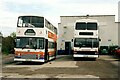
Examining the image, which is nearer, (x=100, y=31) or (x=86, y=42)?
(x=86, y=42)

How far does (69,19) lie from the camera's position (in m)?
58.6

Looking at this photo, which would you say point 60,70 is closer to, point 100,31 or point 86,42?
point 86,42

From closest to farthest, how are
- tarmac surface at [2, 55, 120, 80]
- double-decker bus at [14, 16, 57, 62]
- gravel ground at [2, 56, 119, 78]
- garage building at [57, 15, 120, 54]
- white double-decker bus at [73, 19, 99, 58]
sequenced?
tarmac surface at [2, 55, 120, 80], gravel ground at [2, 56, 119, 78], double-decker bus at [14, 16, 57, 62], white double-decker bus at [73, 19, 99, 58], garage building at [57, 15, 120, 54]

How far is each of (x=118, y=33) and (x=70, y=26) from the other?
922 cm

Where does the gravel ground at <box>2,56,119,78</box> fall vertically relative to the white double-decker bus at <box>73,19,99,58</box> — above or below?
below

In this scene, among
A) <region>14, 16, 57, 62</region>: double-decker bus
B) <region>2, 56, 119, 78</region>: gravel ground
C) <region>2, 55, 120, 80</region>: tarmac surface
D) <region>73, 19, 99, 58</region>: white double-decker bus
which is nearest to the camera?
<region>2, 55, 120, 80</region>: tarmac surface

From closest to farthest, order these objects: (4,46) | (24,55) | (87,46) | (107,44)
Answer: (24,55) < (87,46) < (107,44) < (4,46)

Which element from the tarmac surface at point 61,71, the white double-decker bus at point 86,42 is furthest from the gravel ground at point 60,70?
the white double-decker bus at point 86,42

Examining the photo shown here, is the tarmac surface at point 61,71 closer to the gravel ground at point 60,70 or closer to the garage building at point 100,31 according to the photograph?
the gravel ground at point 60,70

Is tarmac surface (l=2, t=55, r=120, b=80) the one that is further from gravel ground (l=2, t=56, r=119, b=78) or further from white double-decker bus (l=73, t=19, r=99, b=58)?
white double-decker bus (l=73, t=19, r=99, b=58)

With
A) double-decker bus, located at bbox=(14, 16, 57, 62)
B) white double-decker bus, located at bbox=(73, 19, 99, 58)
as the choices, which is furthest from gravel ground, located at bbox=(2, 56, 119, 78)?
white double-decker bus, located at bbox=(73, 19, 99, 58)

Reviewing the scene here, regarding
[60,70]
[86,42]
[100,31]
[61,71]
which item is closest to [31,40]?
[60,70]

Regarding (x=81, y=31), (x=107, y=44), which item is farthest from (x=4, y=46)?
(x=81, y=31)

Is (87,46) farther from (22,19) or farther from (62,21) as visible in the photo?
(62,21)
